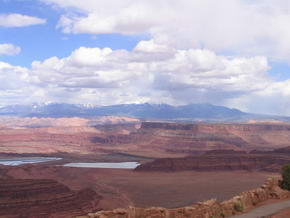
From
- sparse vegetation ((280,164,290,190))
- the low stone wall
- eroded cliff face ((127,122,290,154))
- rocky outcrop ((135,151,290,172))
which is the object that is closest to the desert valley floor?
rocky outcrop ((135,151,290,172))

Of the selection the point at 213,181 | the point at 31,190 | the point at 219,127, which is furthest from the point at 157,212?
the point at 219,127

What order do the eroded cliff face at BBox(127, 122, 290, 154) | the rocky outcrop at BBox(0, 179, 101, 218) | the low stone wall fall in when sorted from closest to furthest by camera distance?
the low stone wall
the rocky outcrop at BBox(0, 179, 101, 218)
the eroded cliff face at BBox(127, 122, 290, 154)

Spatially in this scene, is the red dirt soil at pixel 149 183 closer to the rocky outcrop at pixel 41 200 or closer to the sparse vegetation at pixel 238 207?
the rocky outcrop at pixel 41 200

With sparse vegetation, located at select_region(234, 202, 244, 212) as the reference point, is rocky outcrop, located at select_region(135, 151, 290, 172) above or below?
below

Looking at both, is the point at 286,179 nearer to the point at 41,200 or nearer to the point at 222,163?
the point at 41,200

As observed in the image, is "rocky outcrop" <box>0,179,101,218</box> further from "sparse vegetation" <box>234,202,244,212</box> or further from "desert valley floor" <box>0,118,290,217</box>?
"sparse vegetation" <box>234,202,244,212</box>

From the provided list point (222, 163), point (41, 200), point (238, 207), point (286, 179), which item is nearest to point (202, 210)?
point (238, 207)

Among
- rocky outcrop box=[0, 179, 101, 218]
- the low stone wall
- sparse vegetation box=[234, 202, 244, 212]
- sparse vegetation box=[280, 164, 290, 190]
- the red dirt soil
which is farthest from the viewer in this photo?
the red dirt soil

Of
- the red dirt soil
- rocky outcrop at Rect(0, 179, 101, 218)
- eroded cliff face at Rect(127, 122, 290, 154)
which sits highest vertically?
eroded cliff face at Rect(127, 122, 290, 154)
